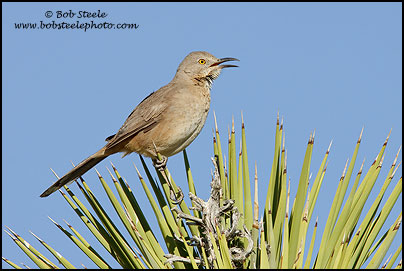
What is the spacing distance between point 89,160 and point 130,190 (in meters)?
1.61

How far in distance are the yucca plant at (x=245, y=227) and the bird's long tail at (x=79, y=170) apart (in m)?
1.07

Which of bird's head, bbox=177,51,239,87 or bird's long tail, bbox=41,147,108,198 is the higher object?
bird's head, bbox=177,51,239,87

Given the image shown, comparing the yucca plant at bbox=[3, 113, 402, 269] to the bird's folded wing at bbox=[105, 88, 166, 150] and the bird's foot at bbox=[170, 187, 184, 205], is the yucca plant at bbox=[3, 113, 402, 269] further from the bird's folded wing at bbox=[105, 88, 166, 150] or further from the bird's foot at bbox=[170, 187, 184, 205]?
the bird's folded wing at bbox=[105, 88, 166, 150]

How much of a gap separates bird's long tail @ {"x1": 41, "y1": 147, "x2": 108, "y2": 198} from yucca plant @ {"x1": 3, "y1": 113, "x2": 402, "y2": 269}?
107 centimetres

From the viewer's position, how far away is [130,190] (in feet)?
10.3

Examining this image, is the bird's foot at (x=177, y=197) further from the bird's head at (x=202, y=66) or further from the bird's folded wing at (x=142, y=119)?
the bird's head at (x=202, y=66)

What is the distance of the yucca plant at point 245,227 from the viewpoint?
98.0 inches

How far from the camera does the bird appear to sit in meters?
4.82

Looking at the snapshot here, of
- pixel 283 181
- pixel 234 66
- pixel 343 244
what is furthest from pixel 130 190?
pixel 234 66

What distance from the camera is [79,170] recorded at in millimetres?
4500

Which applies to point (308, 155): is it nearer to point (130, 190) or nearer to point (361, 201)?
point (361, 201)

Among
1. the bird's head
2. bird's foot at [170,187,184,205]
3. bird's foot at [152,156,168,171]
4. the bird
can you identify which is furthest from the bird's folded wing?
bird's foot at [170,187,184,205]

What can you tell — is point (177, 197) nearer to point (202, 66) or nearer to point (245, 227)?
point (245, 227)

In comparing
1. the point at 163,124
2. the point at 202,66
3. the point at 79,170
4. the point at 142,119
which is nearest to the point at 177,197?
the point at 79,170
